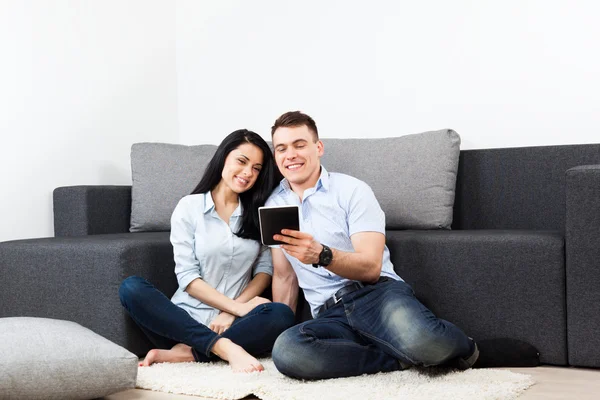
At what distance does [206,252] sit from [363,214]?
0.62 meters

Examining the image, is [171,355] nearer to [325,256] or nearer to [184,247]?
[184,247]

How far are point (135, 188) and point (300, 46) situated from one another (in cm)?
117

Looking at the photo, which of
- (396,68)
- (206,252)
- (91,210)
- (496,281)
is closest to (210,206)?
(206,252)

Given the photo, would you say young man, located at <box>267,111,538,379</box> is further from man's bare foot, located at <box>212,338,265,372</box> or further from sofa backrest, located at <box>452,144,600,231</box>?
sofa backrest, located at <box>452,144,600,231</box>

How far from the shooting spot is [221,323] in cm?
296

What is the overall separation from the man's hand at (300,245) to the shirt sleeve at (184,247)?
0.62 meters

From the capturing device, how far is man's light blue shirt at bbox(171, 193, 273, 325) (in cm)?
300

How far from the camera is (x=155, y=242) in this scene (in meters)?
3.11

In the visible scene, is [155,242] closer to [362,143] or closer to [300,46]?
[362,143]

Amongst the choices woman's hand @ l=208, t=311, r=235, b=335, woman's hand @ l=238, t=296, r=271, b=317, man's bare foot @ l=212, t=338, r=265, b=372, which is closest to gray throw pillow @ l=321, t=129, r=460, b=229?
woman's hand @ l=238, t=296, r=271, b=317

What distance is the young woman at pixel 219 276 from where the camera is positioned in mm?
2852

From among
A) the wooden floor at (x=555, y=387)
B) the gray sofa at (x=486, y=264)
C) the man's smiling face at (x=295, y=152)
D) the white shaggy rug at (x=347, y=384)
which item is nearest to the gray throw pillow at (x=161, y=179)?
the gray sofa at (x=486, y=264)

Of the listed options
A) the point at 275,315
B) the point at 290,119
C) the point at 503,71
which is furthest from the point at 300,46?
the point at 275,315

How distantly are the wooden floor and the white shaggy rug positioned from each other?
0.03 metres
